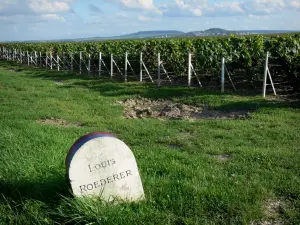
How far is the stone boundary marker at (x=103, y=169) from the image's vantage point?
4133 millimetres

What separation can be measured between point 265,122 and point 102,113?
4555 millimetres

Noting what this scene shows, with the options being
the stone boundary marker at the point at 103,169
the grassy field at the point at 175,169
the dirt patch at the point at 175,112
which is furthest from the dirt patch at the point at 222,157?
the dirt patch at the point at 175,112

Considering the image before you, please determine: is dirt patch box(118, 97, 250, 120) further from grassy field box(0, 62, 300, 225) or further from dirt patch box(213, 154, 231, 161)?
dirt patch box(213, 154, 231, 161)

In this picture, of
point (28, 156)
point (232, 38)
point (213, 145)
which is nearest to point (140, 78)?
point (232, 38)

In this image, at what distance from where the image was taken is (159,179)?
5156 millimetres

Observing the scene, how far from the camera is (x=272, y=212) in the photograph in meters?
4.30

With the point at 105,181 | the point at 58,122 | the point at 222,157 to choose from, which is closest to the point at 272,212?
the point at 105,181

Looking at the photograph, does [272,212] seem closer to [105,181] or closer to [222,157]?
[105,181]

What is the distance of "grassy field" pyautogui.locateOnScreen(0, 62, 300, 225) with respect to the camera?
4.18 m

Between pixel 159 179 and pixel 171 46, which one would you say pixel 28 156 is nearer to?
pixel 159 179

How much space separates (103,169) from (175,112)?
23.1 ft

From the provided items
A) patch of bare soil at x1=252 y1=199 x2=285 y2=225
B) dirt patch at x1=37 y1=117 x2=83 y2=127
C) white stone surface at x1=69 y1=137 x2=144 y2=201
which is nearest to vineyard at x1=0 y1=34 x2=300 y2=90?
dirt patch at x1=37 y1=117 x2=83 y2=127

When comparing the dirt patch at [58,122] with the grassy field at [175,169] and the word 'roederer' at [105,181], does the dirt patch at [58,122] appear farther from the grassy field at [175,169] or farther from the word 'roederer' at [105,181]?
the word 'roederer' at [105,181]

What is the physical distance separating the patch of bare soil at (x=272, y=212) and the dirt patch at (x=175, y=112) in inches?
220
